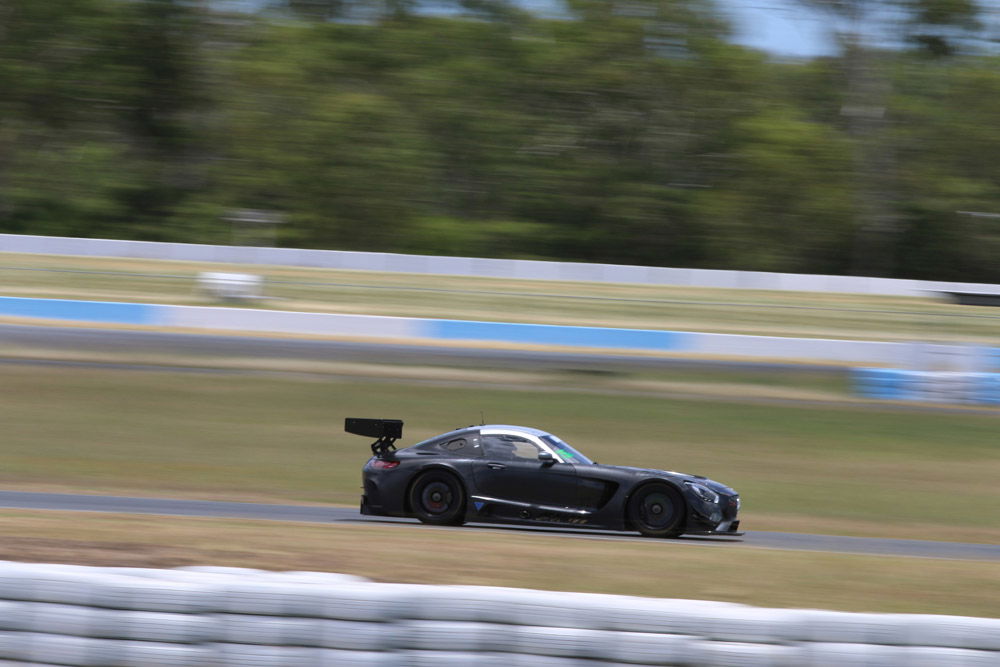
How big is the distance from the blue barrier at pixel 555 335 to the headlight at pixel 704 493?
29.6 feet

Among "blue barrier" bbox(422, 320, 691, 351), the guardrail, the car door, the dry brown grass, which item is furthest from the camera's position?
the guardrail

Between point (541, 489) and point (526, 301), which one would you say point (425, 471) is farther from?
point (526, 301)

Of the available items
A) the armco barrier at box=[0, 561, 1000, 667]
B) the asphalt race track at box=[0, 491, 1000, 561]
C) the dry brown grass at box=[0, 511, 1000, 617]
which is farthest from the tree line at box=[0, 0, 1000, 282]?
the armco barrier at box=[0, 561, 1000, 667]

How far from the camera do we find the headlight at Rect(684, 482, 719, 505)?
29.4 ft

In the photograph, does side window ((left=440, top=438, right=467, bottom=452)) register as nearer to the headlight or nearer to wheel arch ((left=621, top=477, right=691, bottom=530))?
wheel arch ((left=621, top=477, right=691, bottom=530))

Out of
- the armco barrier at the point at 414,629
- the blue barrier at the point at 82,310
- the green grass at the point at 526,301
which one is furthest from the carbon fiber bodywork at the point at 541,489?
the blue barrier at the point at 82,310

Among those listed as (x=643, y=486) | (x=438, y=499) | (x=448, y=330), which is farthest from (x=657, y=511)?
(x=448, y=330)

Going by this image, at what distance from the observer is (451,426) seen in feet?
47.0

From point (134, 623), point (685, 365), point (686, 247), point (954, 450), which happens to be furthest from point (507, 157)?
point (134, 623)

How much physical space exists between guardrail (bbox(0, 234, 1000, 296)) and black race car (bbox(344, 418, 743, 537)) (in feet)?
41.0

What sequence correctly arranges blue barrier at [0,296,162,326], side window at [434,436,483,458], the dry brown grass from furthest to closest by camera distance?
1. blue barrier at [0,296,162,326]
2. side window at [434,436,483,458]
3. the dry brown grass

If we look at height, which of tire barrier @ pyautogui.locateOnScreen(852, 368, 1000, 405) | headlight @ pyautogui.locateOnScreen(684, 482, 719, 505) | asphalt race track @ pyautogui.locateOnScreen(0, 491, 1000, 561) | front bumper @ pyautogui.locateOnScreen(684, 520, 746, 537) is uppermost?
tire barrier @ pyautogui.locateOnScreen(852, 368, 1000, 405)

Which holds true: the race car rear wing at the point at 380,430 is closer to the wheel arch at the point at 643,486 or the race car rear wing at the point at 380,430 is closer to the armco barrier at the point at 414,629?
the wheel arch at the point at 643,486

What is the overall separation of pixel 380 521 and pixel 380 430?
2.52 ft
